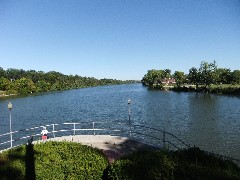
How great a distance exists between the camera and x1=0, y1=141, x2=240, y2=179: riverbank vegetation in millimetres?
9539

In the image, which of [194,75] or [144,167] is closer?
[144,167]

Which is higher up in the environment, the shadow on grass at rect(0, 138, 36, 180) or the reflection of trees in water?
the shadow on grass at rect(0, 138, 36, 180)

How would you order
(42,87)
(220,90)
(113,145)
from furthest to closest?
(42,87), (220,90), (113,145)

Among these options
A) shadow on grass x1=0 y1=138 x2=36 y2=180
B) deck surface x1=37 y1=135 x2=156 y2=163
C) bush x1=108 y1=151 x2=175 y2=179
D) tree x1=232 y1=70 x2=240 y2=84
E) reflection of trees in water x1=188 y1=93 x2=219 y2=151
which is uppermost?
tree x1=232 y1=70 x2=240 y2=84

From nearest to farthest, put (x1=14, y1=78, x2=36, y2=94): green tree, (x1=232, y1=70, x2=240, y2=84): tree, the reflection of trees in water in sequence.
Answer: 1. the reflection of trees in water
2. (x1=232, y1=70, x2=240, y2=84): tree
3. (x1=14, y1=78, x2=36, y2=94): green tree

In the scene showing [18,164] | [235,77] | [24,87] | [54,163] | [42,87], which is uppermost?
[235,77]

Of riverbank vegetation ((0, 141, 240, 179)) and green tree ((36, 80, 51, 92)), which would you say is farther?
green tree ((36, 80, 51, 92))

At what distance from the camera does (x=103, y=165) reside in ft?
39.2

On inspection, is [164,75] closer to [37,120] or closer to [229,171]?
[37,120]

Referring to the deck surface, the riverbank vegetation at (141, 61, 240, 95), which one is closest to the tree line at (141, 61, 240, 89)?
the riverbank vegetation at (141, 61, 240, 95)

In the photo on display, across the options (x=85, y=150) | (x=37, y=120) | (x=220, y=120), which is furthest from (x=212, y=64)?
(x=85, y=150)

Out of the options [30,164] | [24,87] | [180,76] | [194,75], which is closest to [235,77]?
[194,75]

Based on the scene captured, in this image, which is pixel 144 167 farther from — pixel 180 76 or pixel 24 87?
pixel 24 87

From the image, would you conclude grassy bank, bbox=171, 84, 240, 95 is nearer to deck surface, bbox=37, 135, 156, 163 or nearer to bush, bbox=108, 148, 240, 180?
deck surface, bbox=37, 135, 156, 163
